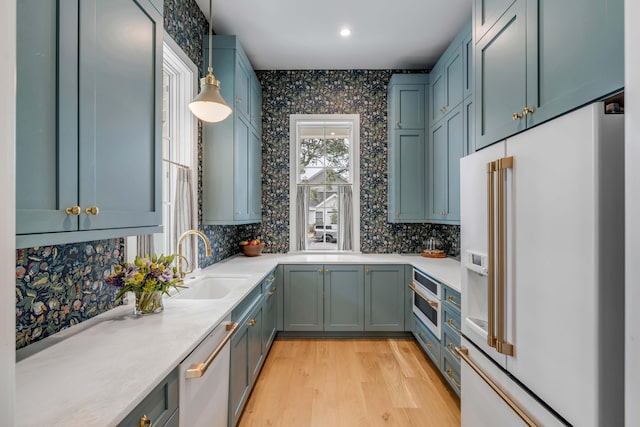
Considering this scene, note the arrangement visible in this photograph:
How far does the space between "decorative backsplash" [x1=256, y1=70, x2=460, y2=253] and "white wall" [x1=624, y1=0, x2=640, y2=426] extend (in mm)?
3122

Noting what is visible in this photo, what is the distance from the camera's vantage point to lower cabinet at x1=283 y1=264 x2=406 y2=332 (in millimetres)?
3221

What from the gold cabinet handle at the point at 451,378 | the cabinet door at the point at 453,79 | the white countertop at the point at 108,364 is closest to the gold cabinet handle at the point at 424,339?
the gold cabinet handle at the point at 451,378

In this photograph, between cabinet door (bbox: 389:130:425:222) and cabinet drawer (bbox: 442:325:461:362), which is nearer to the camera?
cabinet drawer (bbox: 442:325:461:362)

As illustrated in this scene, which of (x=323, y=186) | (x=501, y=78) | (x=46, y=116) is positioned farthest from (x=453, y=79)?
(x=46, y=116)

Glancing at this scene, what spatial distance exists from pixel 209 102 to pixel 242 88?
4.29 feet

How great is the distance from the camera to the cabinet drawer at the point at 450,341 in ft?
6.93

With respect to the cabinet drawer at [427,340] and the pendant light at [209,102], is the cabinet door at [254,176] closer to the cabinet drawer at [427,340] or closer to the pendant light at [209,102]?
the pendant light at [209,102]

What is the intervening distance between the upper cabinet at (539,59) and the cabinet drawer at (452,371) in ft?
5.00

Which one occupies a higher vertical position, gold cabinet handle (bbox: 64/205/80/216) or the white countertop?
gold cabinet handle (bbox: 64/205/80/216)

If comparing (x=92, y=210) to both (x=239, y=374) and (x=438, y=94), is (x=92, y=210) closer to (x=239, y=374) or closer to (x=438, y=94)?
(x=239, y=374)

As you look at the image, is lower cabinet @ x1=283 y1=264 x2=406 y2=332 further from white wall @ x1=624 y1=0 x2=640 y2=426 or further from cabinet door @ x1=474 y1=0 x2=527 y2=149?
white wall @ x1=624 y1=0 x2=640 y2=426

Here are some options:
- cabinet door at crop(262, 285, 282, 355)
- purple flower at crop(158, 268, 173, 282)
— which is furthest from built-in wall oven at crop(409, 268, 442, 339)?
purple flower at crop(158, 268, 173, 282)

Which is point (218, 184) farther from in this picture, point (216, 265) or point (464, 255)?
point (464, 255)

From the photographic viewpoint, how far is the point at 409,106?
137 inches
